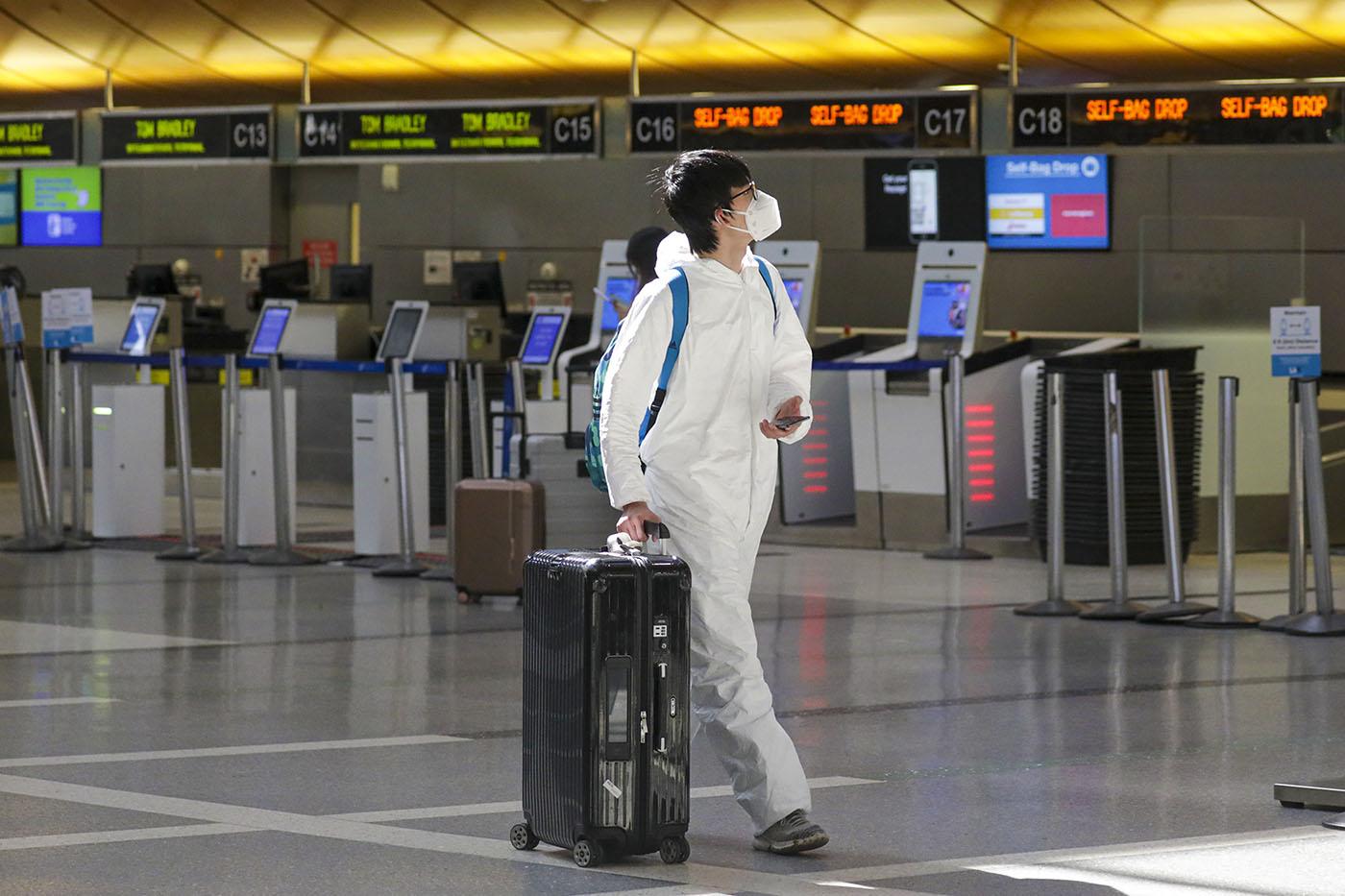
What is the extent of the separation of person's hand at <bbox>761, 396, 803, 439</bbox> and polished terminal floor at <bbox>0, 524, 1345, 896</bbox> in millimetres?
914

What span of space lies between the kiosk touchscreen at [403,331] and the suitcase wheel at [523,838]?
6.78 meters

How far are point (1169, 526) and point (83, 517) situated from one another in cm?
645

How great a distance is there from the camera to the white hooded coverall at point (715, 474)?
459 centimetres

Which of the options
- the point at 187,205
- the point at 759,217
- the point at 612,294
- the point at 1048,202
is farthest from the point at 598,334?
the point at 759,217

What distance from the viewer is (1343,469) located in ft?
41.6

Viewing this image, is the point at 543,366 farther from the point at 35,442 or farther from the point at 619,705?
the point at 619,705

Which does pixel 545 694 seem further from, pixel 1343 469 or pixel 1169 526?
pixel 1343 469

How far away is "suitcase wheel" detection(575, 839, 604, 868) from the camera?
4496 millimetres

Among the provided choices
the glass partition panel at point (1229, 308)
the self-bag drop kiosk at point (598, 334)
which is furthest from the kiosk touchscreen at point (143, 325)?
the glass partition panel at point (1229, 308)

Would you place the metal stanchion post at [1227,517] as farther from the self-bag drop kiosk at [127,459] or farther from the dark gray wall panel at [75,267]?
the dark gray wall panel at [75,267]

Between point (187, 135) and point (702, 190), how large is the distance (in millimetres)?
13090

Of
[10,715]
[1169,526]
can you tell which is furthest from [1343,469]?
[10,715]

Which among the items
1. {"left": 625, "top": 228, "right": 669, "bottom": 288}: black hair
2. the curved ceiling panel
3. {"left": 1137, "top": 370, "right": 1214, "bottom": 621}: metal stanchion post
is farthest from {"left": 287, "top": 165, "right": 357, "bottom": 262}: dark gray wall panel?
{"left": 625, "top": 228, "right": 669, "bottom": 288}: black hair

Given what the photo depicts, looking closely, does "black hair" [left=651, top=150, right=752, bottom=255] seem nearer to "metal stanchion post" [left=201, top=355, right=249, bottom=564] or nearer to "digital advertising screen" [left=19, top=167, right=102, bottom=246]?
"metal stanchion post" [left=201, top=355, right=249, bottom=564]
